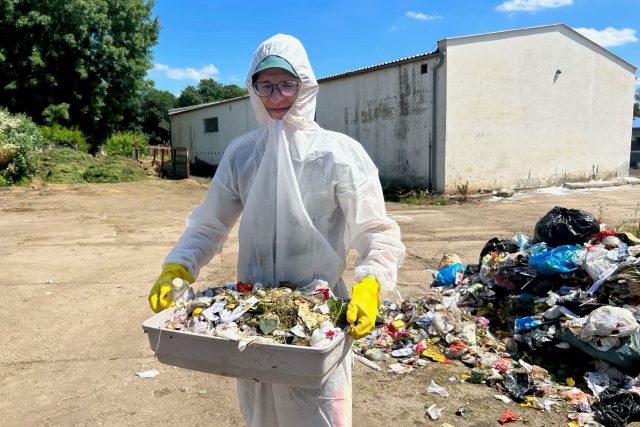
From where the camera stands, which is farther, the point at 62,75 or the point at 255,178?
the point at 62,75

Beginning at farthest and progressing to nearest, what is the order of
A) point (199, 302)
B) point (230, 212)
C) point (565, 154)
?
1. point (565, 154)
2. point (230, 212)
3. point (199, 302)

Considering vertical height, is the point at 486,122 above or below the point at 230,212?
above

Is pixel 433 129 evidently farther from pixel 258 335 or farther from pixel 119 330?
pixel 258 335

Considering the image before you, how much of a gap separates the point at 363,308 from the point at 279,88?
2.85 ft

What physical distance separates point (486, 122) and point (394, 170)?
3.14 m

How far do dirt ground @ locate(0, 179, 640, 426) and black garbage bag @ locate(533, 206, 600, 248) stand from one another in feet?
4.73

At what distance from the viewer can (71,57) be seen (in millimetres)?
19750

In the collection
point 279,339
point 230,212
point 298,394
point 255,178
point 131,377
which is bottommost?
point 131,377

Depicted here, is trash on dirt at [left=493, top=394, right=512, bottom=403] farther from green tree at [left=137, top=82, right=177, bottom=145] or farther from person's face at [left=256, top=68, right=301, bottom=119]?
green tree at [left=137, top=82, right=177, bottom=145]

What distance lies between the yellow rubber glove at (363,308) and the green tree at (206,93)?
45376mm

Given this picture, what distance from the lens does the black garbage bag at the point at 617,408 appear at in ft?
8.91

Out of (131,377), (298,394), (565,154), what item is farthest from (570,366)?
(565,154)

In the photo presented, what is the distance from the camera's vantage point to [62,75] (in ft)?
66.2

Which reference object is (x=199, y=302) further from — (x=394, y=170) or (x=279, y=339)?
(x=394, y=170)
